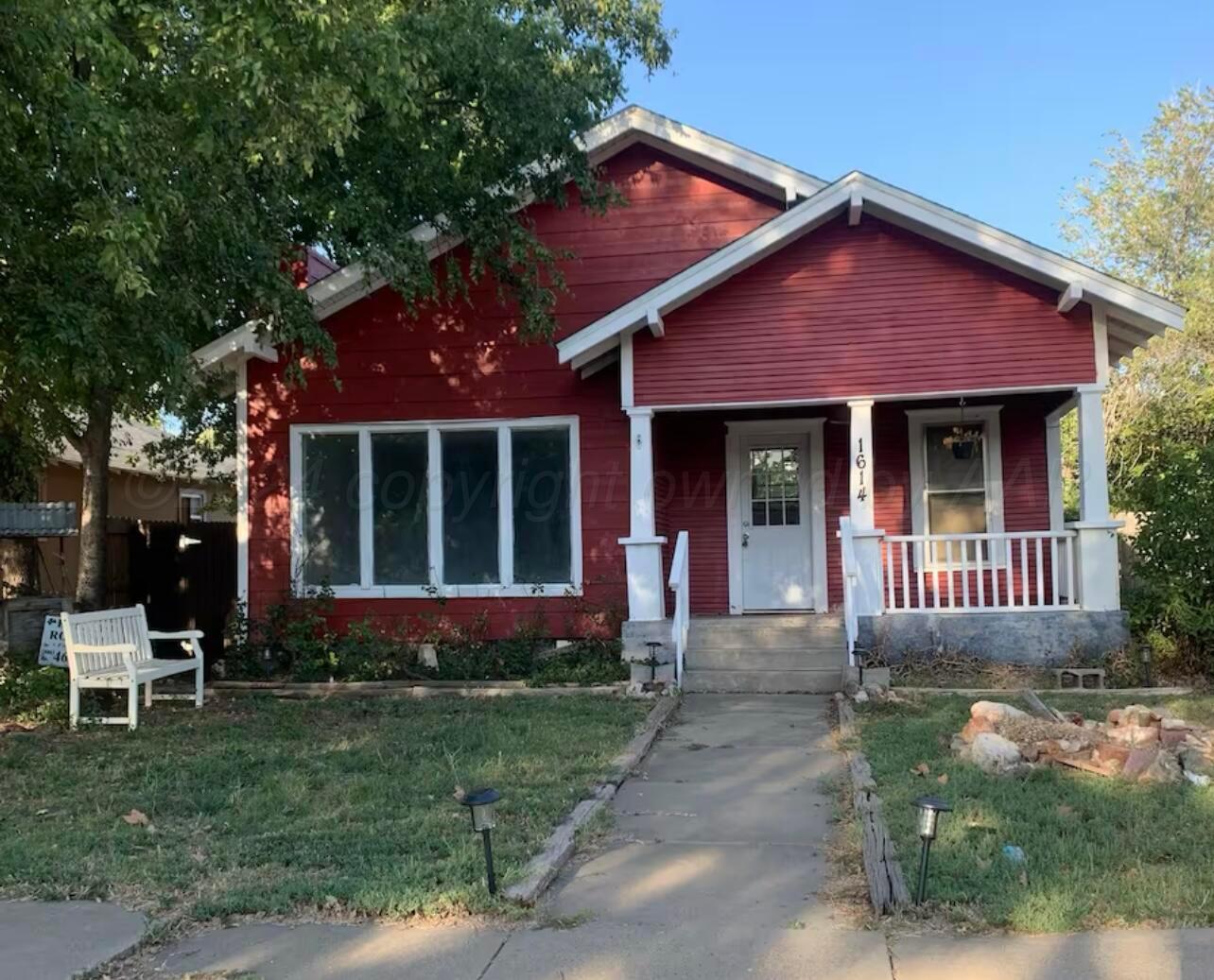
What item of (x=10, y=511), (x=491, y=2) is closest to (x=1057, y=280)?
(x=491, y=2)

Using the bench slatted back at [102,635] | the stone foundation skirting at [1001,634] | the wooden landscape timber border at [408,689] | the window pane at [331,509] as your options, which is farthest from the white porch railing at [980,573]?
the bench slatted back at [102,635]

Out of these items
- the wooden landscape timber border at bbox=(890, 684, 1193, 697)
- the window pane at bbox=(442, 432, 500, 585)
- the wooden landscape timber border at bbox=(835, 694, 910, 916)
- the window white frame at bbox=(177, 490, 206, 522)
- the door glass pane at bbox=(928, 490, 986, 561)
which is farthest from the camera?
the window white frame at bbox=(177, 490, 206, 522)

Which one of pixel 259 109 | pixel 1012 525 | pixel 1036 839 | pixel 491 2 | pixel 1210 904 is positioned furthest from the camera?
pixel 1012 525

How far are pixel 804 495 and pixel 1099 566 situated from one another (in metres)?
3.36

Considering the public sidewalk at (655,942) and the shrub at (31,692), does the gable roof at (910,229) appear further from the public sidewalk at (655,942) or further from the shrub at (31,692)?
the public sidewalk at (655,942)

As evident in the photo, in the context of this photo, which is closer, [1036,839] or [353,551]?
[1036,839]

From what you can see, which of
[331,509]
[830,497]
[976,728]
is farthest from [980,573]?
[331,509]

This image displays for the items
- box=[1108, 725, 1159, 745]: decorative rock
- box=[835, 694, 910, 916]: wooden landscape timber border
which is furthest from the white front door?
box=[1108, 725, 1159, 745]: decorative rock

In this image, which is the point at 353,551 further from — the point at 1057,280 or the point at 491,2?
the point at 1057,280

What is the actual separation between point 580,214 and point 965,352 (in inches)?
187

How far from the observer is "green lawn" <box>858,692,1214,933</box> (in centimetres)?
405

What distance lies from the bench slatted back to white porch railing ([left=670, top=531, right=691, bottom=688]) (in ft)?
16.3

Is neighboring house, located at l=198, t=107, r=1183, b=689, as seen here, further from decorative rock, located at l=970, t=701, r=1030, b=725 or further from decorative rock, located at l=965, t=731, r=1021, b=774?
decorative rock, located at l=965, t=731, r=1021, b=774

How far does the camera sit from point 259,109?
6.89m
